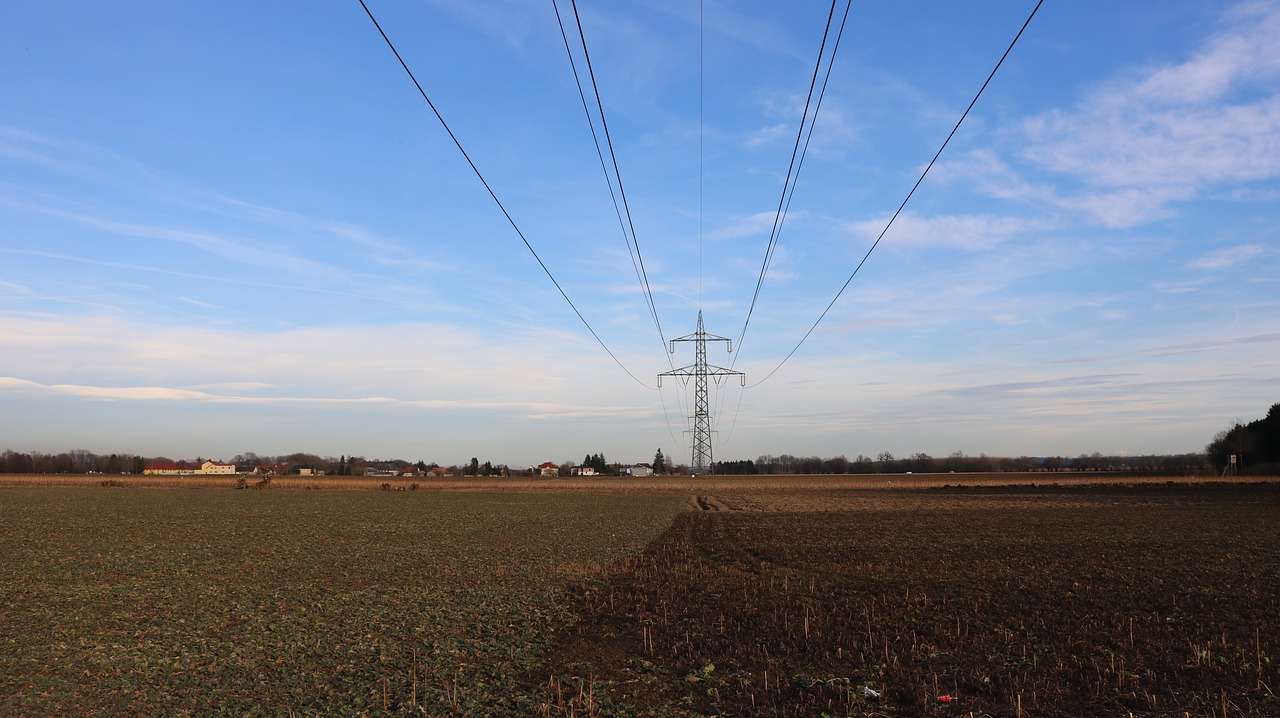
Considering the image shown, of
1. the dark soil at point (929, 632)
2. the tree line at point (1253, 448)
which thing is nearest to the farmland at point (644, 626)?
the dark soil at point (929, 632)

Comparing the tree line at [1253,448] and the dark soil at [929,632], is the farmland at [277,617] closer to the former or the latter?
the dark soil at [929,632]

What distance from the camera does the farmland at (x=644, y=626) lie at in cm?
1033

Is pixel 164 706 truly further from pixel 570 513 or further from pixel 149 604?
pixel 570 513

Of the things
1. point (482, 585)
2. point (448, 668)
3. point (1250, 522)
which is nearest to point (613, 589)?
point (482, 585)

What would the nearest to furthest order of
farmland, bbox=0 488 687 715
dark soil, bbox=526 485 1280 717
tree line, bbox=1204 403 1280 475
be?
dark soil, bbox=526 485 1280 717 < farmland, bbox=0 488 687 715 < tree line, bbox=1204 403 1280 475

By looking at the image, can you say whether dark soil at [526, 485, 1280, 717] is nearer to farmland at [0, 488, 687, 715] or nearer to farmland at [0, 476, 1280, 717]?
farmland at [0, 476, 1280, 717]

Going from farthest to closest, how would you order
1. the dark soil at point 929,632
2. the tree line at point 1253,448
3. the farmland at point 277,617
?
the tree line at point 1253,448 < the farmland at point 277,617 < the dark soil at point 929,632

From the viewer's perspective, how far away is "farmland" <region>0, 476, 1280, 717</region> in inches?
407

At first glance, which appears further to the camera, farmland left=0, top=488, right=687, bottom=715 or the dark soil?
farmland left=0, top=488, right=687, bottom=715

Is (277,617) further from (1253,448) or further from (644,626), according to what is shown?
(1253,448)

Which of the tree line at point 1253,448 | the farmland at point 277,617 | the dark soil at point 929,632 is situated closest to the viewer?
the dark soil at point 929,632

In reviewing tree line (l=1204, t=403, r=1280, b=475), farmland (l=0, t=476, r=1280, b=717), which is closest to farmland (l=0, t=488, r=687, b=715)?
farmland (l=0, t=476, r=1280, b=717)

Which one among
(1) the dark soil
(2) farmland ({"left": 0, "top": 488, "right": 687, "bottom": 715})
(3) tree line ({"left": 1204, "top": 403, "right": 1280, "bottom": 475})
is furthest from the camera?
(3) tree line ({"left": 1204, "top": 403, "right": 1280, "bottom": 475})

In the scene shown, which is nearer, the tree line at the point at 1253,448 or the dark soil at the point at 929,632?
the dark soil at the point at 929,632
